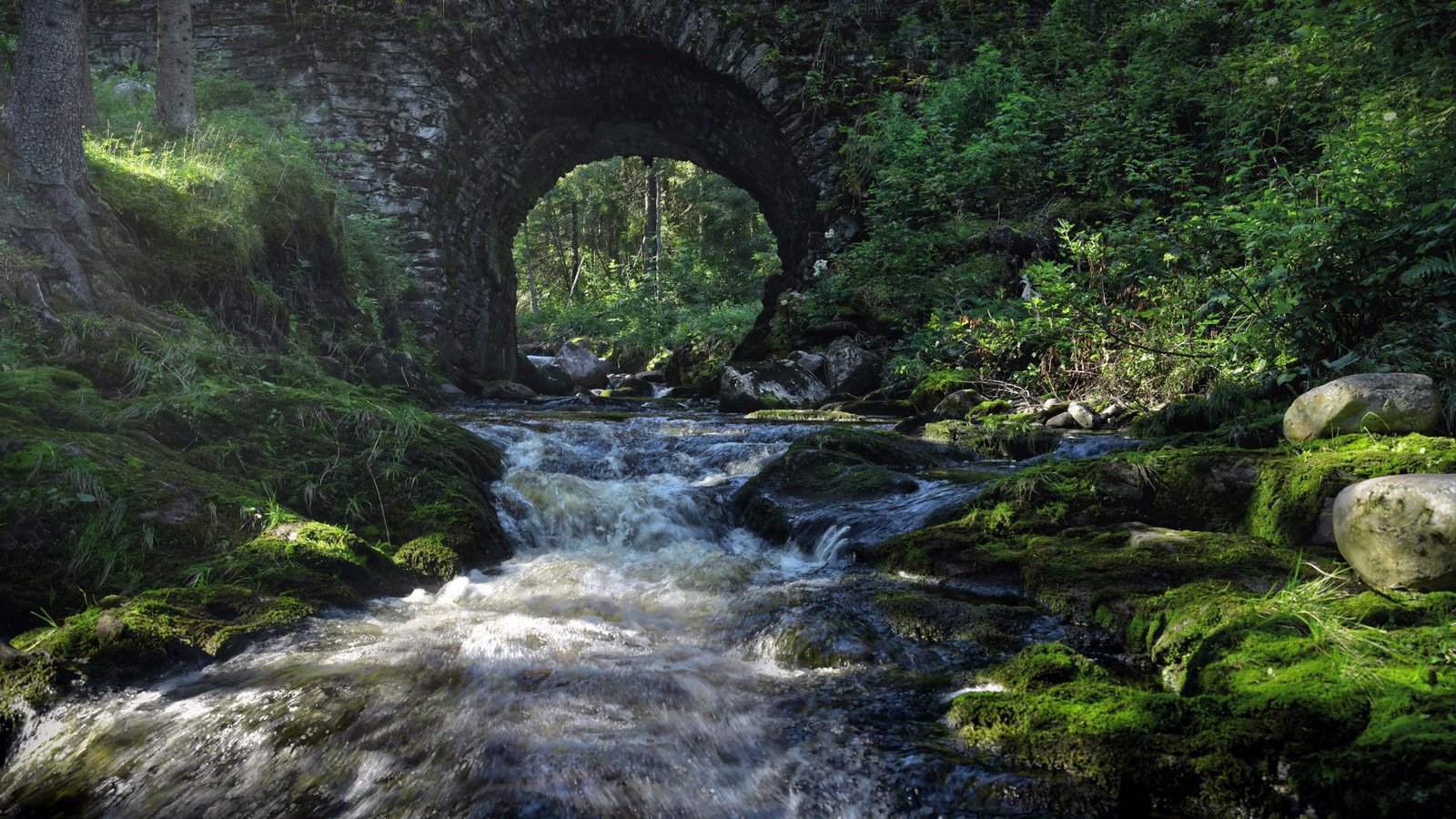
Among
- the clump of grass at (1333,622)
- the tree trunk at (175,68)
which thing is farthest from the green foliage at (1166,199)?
the tree trunk at (175,68)

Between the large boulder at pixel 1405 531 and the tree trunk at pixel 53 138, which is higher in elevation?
the tree trunk at pixel 53 138

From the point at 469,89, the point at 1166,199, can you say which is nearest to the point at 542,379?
the point at 469,89

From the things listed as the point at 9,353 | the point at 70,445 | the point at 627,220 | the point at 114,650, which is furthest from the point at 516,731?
the point at 627,220

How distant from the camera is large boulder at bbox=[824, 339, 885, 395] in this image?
10.8 m

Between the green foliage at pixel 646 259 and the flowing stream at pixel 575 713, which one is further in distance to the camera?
the green foliage at pixel 646 259

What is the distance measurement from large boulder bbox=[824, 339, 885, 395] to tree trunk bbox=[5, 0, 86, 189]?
8607mm

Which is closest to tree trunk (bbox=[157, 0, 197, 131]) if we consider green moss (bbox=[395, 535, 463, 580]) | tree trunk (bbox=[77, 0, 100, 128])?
Result: tree trunk (bbox=[77, 0, 100, 128])

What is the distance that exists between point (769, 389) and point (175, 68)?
8288mm

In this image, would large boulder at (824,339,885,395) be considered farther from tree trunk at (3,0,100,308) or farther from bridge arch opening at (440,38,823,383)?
tree trunk at (3,0,100,308)

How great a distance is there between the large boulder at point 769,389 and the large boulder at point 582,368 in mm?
7405

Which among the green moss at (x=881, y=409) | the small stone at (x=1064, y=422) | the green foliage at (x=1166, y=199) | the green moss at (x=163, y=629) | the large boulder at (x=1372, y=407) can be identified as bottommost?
the green moss at (x=163, y=629)

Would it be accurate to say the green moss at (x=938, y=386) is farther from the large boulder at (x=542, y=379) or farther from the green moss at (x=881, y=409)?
the large boulder at (x=542, y=379)

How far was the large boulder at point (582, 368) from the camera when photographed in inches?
706

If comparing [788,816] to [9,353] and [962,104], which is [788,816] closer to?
[9,353]
